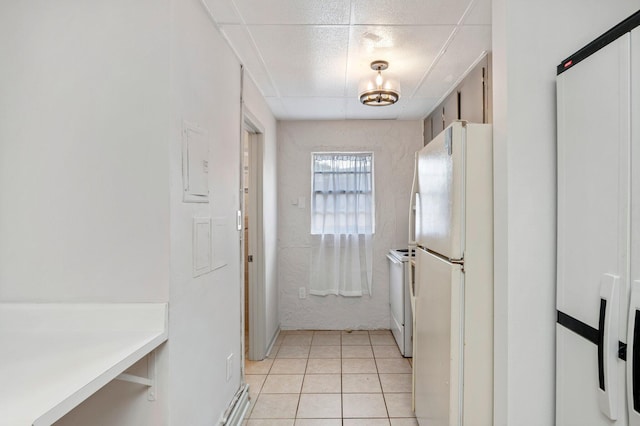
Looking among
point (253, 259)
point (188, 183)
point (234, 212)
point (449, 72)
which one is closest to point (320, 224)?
point (253, 259)

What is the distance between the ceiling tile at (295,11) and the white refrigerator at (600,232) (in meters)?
1.05

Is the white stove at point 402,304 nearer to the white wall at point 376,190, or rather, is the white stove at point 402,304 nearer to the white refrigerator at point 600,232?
the white wall at point 376,190

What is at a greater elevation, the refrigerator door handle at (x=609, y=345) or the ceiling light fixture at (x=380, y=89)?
the ceiling light fixture at (x=380, y=89)

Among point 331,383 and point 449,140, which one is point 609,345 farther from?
point 331,383

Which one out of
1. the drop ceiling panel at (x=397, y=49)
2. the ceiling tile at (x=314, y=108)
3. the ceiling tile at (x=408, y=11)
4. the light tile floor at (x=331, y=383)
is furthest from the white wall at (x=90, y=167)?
the ceiling tile at (x=314, y=108)

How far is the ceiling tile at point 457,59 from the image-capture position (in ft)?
6.39

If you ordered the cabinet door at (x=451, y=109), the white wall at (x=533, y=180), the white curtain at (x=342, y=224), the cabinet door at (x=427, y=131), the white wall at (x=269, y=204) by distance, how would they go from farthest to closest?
the white curtain at (x=342, y=224) < the cabinet door at (x=427, y=131) < the white wall at (x=269, y=204) < the cabinet door at (x=451, y=109) < the white wall at (x=533, y=180)

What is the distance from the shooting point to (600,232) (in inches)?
39.9

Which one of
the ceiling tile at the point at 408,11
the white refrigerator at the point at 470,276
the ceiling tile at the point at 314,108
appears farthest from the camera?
the ceiling tile at the point at 314,108

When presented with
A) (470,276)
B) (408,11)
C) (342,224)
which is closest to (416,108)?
(342,224)

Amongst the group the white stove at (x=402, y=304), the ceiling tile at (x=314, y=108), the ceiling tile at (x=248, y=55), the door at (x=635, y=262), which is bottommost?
the white stove at (x=402, y=304)

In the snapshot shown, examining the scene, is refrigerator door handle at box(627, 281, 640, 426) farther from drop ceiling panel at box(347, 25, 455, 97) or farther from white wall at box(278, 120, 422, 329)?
white wall at box(278, 120, 422, 329)

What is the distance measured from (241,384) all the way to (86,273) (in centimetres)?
140

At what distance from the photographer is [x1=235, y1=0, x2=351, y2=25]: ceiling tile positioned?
1.66 metres
